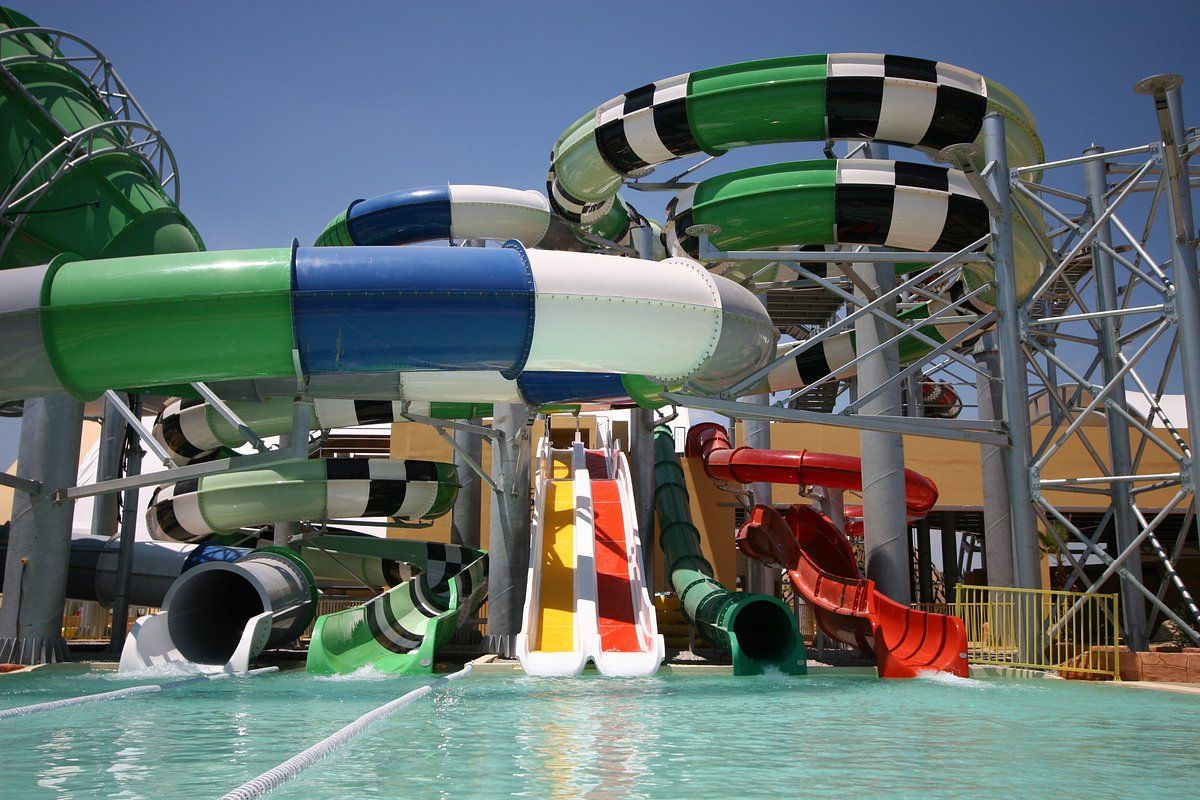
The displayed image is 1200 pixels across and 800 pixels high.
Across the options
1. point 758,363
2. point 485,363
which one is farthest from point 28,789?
point 758,363

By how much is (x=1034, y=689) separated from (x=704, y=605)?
411cm

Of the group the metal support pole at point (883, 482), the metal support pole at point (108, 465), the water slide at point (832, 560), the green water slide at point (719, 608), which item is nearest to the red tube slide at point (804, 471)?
the water slide at point (832, 560)

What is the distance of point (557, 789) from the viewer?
4.05 m

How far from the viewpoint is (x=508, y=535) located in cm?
1356

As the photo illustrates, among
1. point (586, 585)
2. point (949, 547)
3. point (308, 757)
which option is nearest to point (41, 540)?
point (586, 585)

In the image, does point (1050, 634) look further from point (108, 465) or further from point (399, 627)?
point (108, 465)

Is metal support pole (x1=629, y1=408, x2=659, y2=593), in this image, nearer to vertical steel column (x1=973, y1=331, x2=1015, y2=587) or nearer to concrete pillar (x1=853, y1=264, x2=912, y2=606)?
concrete pillar (x1=853, y1=264, x2=912, y2=606)

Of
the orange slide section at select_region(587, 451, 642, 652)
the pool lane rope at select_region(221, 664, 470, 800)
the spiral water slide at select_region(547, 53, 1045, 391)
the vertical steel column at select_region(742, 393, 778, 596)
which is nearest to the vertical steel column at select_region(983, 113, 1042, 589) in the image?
the spiral water slide at select_region(547, 53, 1045, 391)

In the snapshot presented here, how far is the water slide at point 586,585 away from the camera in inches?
406

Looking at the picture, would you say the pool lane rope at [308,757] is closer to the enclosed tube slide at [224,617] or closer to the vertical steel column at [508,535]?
the enclosed tube slide at [224,617]

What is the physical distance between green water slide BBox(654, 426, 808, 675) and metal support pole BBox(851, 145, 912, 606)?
153 cm

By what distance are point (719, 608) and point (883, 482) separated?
281 centimetres

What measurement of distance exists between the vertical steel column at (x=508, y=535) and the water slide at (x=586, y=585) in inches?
15.0

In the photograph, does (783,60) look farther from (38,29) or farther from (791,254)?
(38,29)
